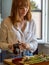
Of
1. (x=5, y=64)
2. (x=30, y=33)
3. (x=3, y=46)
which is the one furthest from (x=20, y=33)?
(x=5, y=64)

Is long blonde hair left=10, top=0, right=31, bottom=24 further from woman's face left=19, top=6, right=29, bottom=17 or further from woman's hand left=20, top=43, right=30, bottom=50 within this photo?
woman's hand left=20, top=43, right=30, bottom=50

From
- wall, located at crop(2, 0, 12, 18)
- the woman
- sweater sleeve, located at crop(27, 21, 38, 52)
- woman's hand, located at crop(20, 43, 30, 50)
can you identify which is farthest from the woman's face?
wall, located at crop(2, 0, 12, 18)

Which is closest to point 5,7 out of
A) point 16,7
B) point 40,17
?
point 40,17

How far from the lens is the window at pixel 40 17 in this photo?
310 centimetres

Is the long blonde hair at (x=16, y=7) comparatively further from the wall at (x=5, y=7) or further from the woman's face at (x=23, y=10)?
the wall at (x=5, y=7)

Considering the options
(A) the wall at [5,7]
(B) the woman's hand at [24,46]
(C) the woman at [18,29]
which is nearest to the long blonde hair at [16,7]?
(C) the woman at [18,29]

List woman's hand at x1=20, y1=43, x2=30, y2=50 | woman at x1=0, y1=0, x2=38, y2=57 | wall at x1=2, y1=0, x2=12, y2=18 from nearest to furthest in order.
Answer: woman's hand at x1=20, y1=43, x2=30, y2=50 → woman at x1=0, y1=0, x2=38, y2=57 → wall at x1=2, y1=0, x2=12, y2=18

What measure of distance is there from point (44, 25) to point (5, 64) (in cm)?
175

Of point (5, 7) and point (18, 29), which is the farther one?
point (5, 7)

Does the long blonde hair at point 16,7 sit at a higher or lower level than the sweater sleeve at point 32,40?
higher

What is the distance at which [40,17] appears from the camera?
312cm

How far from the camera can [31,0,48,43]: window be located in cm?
310

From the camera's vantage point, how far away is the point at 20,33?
6.22ft

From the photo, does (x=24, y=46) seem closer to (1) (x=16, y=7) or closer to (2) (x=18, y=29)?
(2) (x=18, y=29)
